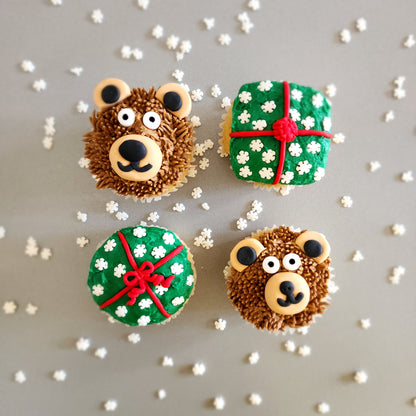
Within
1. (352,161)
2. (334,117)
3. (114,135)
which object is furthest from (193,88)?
(352,161)

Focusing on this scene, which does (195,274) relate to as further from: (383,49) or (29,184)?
(383,49)

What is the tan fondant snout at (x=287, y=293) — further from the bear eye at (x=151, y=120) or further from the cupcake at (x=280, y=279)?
the bear eye at (x=151, y=120)

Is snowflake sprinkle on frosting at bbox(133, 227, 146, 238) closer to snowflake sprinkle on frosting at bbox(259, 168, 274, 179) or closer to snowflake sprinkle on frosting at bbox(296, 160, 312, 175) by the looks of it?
snowflake sprinkle on frosting at bbox(259, 168, 274, 179)

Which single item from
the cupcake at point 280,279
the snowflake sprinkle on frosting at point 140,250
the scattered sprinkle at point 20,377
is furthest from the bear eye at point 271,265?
the scattered sprinkle at point 20,377

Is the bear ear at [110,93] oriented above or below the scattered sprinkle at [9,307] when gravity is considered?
above

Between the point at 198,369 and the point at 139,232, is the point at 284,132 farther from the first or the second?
the point at 198,369

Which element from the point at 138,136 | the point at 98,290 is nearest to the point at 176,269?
the point at 98,290

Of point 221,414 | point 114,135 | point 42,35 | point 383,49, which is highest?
point 383,49

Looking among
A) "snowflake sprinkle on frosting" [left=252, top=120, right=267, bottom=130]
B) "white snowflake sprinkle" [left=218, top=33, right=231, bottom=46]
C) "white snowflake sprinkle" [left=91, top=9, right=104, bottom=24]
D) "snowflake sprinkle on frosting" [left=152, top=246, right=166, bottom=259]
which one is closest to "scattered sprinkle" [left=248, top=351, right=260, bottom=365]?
"snowflake sprinkle on frosting" [left=152, top=246, right=166, bottom=259]
